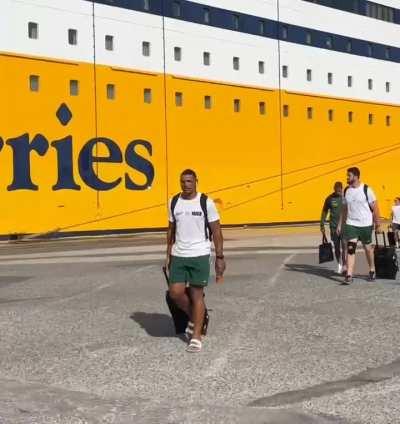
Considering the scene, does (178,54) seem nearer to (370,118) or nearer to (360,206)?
(370,118)

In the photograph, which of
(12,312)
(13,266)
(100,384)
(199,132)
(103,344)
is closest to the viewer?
(100,384)

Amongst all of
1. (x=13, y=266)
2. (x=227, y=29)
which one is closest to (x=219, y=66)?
(x=227, y=29)

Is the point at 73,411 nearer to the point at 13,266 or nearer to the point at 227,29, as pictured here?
the point at 13,266

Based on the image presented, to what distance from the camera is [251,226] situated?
32031mm

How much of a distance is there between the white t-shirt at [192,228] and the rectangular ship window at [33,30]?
2083 centimetres

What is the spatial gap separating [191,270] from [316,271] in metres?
6.74

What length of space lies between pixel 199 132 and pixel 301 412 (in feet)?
85.8

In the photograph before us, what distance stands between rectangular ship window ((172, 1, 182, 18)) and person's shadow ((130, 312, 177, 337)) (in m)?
22.9

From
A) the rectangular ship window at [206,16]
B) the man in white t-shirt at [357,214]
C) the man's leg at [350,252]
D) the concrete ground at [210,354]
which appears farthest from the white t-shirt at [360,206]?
the rectangular ship window at [206,16]

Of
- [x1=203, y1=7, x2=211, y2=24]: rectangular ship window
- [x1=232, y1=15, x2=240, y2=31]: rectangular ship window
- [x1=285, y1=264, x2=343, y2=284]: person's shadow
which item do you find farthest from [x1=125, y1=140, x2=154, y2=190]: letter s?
[x1=285, y1=264, x2=343, y2=284]: person's shadow

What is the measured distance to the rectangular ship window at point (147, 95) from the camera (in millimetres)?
28875

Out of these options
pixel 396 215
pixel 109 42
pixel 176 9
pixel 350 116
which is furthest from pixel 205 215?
pixel 350 116

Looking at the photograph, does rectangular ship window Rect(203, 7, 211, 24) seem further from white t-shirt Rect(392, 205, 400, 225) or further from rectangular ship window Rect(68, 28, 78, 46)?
white t-shirt Rect(392, 205, 400, 225)

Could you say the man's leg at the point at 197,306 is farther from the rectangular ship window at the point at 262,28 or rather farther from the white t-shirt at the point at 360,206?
the rectangular ship window at the point at 262,28
